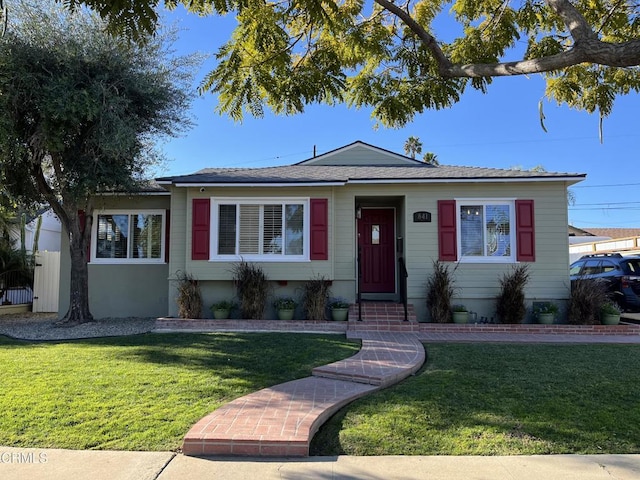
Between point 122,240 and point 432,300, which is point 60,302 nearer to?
point 122,240

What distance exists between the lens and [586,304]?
381 inches

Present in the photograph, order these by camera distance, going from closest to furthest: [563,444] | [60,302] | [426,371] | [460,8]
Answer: [563,444]
[426,371]
[460,8]
[60,302]

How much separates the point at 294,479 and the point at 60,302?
10.5 m

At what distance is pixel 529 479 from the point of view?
3.16 metres

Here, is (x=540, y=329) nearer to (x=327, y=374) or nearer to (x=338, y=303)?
(x=338, y=303)

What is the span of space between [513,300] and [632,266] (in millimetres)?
4847

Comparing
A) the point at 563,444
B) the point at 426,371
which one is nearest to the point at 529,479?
the point at 563,444

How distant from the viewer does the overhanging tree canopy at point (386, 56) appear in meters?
6.67

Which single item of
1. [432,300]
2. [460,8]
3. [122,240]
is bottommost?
[432,300]

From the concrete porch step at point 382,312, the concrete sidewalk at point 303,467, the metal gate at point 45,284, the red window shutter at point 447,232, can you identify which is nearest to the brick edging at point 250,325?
the concrete porch step at point 382,312

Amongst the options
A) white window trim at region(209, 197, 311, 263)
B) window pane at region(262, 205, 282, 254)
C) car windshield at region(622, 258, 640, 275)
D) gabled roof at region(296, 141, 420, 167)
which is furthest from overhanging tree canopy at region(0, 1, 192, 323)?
car windshield at region(622, 258, 640, 275)

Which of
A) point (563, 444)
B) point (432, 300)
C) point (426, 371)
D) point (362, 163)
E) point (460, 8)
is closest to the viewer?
point (563, 444)

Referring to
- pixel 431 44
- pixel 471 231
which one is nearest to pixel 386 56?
pixel 431 44

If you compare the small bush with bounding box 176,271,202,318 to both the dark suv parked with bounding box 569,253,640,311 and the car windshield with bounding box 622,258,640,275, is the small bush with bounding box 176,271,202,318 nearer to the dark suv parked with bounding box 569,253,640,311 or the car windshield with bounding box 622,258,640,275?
the dark suv parked with bounding box 569,253,640,311
